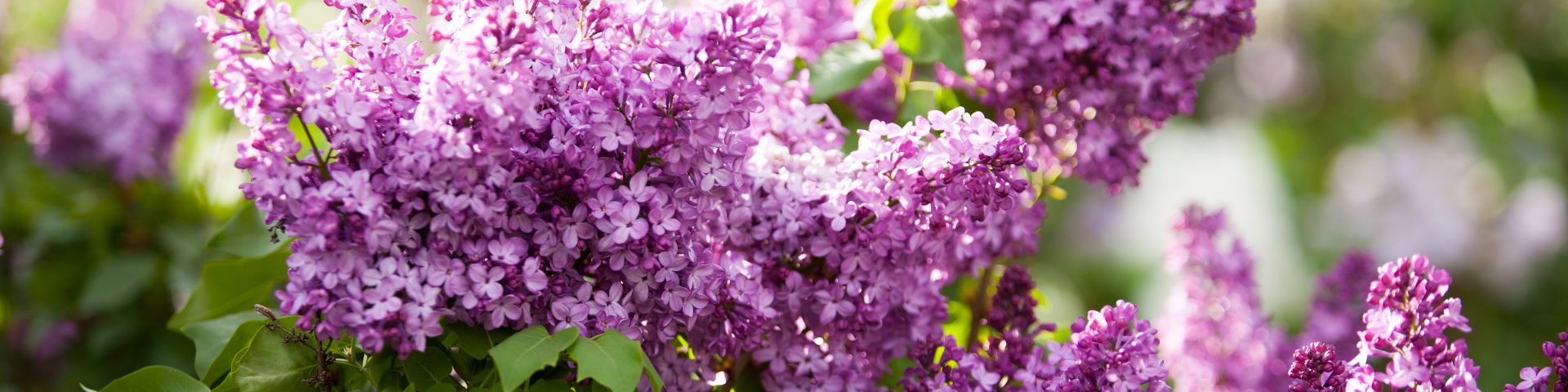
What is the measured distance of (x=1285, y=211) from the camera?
3.89 metres

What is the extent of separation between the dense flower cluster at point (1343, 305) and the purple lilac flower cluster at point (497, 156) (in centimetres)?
51

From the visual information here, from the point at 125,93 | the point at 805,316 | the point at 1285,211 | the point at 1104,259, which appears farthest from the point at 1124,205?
the point at 805,316

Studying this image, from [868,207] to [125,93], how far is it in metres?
1.23

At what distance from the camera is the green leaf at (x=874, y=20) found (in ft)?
2.69

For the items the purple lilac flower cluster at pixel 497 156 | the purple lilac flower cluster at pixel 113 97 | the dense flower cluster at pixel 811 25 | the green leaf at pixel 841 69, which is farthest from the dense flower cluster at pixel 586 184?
the purple lilac flower cluster at pixel 113 97

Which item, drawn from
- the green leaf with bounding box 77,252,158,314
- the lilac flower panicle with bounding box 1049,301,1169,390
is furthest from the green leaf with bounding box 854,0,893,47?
the green leaf with bounding box 77,252,158,314

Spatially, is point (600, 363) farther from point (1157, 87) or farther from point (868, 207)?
point (1157, 87)

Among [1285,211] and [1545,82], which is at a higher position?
[1545,82]

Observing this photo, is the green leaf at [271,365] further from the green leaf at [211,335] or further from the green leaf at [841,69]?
the green leaf at [841,69]

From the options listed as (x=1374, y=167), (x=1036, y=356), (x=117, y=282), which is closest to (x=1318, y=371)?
(x=1036, y=356)

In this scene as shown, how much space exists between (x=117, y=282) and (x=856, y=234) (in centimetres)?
103

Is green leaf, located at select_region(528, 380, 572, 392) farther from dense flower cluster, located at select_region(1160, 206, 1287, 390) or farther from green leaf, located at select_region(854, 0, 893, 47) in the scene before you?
dense flower cluster, located at select_region(1160, 206, 1287, 390)

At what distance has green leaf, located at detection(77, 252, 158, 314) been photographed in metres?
1.27

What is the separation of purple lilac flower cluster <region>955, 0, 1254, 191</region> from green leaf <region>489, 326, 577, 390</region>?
1.18 feet
